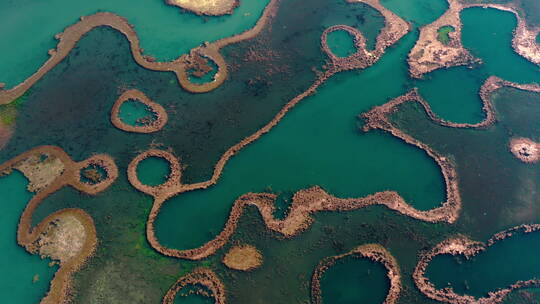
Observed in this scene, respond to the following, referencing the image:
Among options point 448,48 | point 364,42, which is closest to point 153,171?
point 364,42

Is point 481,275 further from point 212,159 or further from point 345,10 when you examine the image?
point 345,10

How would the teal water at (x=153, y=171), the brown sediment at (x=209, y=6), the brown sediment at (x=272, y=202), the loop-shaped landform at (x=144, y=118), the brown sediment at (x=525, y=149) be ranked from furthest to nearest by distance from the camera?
the brown sediment at (x=209, y=6) < the loop-shaped landform at (x=144, y=118) < the brown sediment at (x=525, y=149) < the teal water at (x=153, y=171) < the brown sediment at (x=272, y=202)

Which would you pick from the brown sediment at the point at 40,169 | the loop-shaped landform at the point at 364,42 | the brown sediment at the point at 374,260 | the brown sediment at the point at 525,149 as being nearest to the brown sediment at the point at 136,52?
the loop-shaped landform at the point at 364,42

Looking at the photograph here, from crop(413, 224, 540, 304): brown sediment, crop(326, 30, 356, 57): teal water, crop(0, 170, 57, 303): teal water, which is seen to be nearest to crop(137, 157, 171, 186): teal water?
crop(0, 170, 57, 303): teal water

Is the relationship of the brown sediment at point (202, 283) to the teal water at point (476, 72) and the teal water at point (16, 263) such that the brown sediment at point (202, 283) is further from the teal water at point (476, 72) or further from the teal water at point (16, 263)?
the teal water at point (476, 72)

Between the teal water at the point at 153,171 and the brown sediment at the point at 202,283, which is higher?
the teal water at the point at 153,171

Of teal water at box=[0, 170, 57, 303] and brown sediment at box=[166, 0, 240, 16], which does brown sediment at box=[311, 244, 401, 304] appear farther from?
brown sediment at box=[166, 0, 240, 16]
